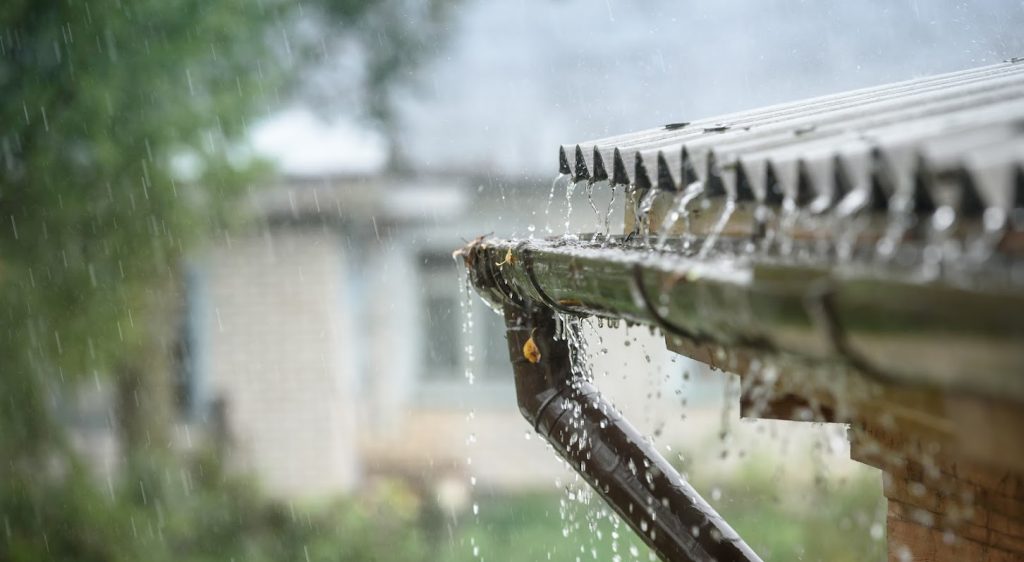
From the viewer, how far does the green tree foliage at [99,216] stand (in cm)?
805

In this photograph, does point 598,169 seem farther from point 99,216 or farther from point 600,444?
point 99,216

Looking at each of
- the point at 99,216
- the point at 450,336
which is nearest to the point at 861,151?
the point at 99,216

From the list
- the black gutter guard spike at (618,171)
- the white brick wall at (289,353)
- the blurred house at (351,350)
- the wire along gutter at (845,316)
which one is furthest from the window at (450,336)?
the wire along gutter at (845,316)

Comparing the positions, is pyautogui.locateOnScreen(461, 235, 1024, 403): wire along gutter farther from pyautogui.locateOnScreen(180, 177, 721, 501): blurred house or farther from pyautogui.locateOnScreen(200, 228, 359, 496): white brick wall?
pyautogui.locateOnScreen(200, 228, 359, 496): white brick wall

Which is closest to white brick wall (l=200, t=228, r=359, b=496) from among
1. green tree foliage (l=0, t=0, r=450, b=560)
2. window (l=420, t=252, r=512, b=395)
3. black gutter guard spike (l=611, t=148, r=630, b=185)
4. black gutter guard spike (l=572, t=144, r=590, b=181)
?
green tree foliage (l=0, t=0, r=450, b=560)

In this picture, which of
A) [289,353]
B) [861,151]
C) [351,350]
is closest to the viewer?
[861,151]

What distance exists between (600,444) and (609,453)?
38mm

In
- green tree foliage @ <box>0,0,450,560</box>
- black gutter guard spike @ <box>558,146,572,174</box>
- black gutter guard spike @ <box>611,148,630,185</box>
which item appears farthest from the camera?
green tree foliage @ <box>0,0,450,560</box>

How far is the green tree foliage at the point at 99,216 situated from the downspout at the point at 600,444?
6174 millimetres

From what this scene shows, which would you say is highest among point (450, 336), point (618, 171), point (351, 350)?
point (618, 171)

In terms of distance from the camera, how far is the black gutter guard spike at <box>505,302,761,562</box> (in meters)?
2.18

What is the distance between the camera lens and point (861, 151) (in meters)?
1.29

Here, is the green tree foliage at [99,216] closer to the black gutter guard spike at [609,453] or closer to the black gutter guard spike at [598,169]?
the black gutter guard spike at [609,453]

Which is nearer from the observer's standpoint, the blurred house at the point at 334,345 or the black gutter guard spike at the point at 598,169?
the black gutter guard spike at the point at 598,169
